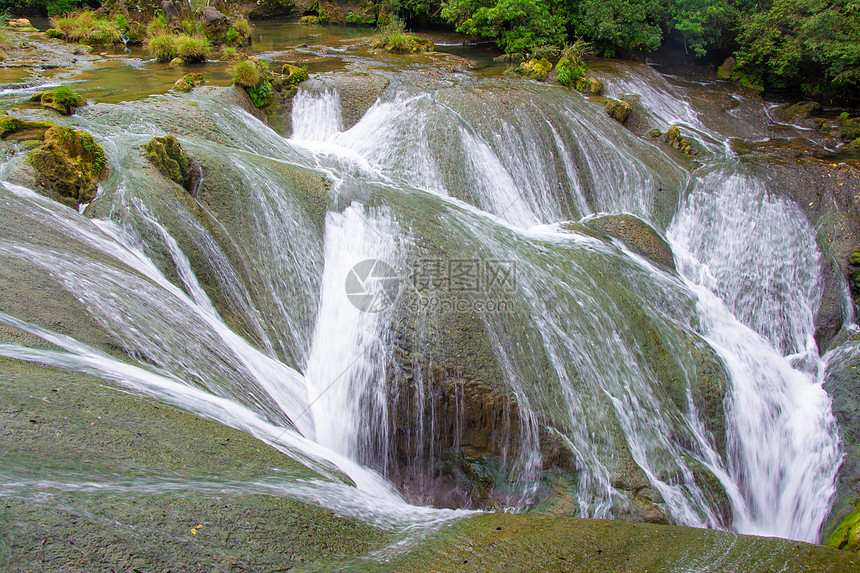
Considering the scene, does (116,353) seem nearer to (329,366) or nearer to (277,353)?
(277,353)

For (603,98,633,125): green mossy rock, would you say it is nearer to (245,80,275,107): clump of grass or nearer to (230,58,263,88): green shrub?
(245,80,275,107): clump of grass

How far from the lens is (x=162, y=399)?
10.8ft

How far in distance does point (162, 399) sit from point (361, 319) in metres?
2.46

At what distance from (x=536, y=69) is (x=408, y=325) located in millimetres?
9825

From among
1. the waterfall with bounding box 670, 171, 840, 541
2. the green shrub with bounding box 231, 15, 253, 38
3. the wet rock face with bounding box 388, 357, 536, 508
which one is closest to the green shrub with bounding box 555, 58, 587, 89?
the waterfall with bounding box 670, 171, 840, 541

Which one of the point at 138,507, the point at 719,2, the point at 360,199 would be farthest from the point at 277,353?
the point at 719,2

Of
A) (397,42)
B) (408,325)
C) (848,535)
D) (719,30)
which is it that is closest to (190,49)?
(397,42)

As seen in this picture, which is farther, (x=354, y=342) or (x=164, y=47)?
(x=164, y=47)

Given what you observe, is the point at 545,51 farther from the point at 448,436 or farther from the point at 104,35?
the point at 104,35

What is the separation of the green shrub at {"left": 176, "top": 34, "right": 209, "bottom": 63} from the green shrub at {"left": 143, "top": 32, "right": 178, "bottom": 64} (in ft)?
0.63

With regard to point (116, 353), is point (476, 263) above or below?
above

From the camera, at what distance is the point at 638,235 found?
7.87 metres

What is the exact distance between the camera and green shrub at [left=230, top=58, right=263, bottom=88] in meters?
9.47

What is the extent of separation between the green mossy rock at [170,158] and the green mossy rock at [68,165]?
536mm
